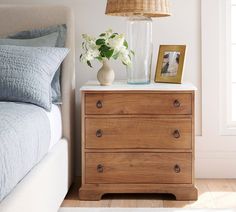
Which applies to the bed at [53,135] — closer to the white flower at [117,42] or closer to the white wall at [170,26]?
the white wall at [170,26]

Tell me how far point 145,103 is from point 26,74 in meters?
0.73

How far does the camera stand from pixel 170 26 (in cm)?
375

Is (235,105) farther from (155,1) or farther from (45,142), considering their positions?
(45,142)

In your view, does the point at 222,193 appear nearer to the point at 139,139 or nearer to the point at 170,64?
the point at 139,139

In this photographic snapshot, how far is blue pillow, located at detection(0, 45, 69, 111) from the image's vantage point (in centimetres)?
288

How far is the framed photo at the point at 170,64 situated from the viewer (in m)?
3.49

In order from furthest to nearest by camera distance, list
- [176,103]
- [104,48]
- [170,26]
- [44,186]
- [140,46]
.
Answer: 1. [170,26]
2. [140,46]
3. [104,48]
4. [176,103]
5. [44,186]

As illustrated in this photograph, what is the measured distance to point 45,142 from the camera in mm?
2682

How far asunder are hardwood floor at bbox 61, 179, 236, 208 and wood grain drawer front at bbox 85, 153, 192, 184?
0.39 ft

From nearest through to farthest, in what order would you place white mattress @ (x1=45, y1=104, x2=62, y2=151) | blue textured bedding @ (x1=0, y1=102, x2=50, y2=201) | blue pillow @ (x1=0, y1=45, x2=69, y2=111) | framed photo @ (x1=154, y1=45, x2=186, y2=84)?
1. blue textured bedding @ (x1=0, y1=102, x2=50, y2=201)
2. blue pillow @ (x1=0, y1=45, x2=69, y2=111)
3. white mattress @ (x1=45, y1=104, x2=62, y2=151)
4. framed photo @ (x1=154, y1=45, x2=186, y2=84)

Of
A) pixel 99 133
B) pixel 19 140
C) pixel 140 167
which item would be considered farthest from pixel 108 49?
pixel 19 140

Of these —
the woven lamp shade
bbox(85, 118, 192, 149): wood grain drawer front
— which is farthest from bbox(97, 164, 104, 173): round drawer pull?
the woven lamp shade

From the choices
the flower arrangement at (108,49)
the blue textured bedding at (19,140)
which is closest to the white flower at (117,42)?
the flower arrangement at (108,49)

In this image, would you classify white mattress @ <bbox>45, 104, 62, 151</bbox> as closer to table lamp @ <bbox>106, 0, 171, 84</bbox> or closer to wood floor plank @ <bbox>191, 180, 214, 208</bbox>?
table lamp @ <bbox>106, 0, 171, 84</bbox>
